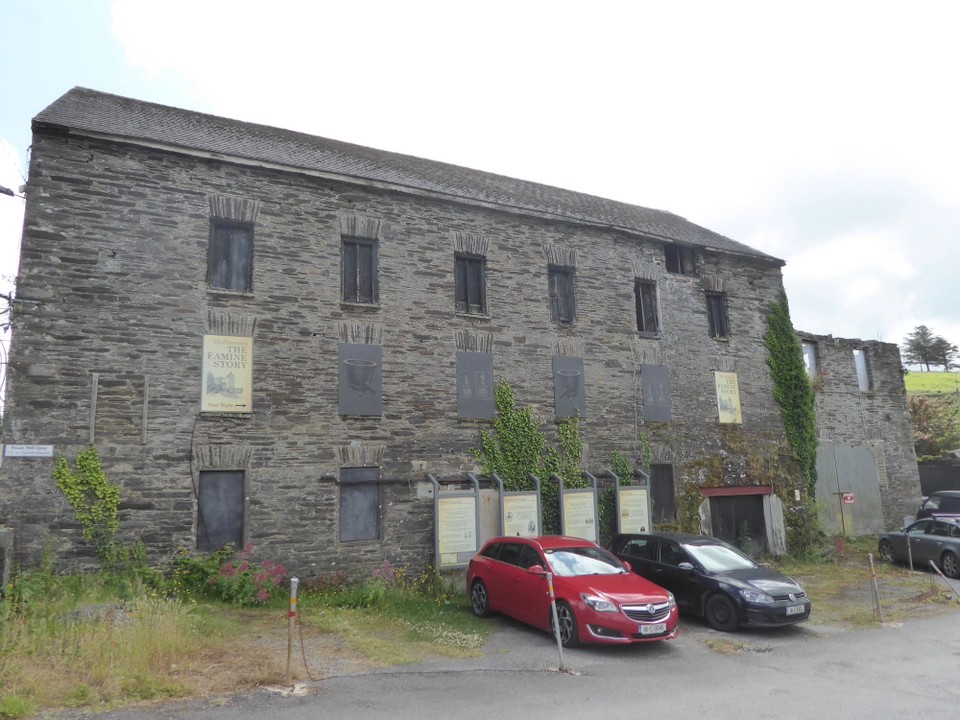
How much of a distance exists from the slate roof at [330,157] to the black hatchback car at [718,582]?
8.96m

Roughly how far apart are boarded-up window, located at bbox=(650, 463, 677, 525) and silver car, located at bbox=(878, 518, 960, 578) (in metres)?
5.90

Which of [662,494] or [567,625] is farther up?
[662,494]

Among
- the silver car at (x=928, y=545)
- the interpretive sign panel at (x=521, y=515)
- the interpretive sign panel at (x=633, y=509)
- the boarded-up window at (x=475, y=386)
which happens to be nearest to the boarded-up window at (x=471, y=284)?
the boarded-up window at (x=475, y=386)

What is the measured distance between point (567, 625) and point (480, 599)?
8.14 ft

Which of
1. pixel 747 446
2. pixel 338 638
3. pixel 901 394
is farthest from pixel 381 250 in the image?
pixel 901 394

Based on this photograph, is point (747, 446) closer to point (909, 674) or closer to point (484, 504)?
point (484, 504)

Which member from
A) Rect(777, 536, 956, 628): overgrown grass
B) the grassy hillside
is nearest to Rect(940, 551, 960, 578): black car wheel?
Rect(777, 536, 956, 628): overgrown grass

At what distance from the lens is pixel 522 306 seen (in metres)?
16.6

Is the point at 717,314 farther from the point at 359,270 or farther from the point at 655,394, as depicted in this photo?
the point at 359,270

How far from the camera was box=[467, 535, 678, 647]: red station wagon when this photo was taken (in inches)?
367

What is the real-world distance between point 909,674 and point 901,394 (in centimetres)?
1917

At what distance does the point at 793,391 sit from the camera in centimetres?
2033

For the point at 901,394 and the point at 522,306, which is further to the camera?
the point at 901,394

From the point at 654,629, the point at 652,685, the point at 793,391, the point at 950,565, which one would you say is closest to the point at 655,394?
the point at 793,391
